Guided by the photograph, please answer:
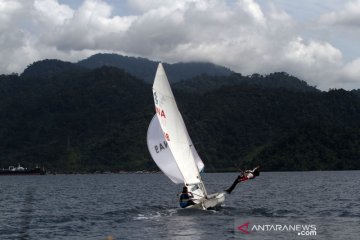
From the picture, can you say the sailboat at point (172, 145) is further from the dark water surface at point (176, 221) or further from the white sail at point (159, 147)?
the dark water surface at point (176, 221)

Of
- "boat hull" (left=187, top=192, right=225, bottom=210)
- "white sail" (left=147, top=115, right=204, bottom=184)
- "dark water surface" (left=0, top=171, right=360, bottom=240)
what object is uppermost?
"white sail" (left=147, top=115, right=204, bottom=184)

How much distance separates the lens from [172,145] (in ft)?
199

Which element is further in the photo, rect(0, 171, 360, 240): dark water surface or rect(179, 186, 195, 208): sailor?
rect(179, 186, 195, 208): sailor

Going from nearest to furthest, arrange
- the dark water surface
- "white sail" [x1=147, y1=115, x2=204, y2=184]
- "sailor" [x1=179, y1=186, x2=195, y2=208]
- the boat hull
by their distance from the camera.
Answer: the dark water surface
"white sail" [x1=147, y1=115, x2=204, y2=184]
"sailor" [x1=179, y1=186, x2=195, y2=208]
the boat hull

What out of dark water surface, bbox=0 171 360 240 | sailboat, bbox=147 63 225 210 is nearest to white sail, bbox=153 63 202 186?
sailboat, bbox=147 63 225 210

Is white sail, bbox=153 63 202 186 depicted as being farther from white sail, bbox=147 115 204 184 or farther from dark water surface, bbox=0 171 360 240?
dark water surface, bbox=0 171 360 240

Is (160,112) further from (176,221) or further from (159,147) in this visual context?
(176,221)

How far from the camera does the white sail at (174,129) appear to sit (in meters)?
59.6

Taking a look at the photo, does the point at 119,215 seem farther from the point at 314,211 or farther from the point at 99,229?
the point at 314,211

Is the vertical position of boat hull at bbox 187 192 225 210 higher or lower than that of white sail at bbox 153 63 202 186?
lower

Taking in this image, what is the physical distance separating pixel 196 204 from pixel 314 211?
14.2 m

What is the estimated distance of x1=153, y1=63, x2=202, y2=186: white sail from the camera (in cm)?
5956

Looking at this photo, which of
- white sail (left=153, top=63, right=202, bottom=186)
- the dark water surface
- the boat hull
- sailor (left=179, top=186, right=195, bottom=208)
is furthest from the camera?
the boat hull

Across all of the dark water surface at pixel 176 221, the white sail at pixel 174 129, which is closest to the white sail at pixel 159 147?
the white sail at pixel 174 129
